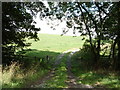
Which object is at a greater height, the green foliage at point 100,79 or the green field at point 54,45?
the green foliage at point 100,79

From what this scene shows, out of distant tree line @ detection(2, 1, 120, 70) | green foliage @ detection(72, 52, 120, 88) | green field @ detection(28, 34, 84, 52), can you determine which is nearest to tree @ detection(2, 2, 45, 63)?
distant tree line @ detection(2, 1, 120, 70)

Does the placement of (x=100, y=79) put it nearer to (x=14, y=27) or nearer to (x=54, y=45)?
(x=14, y=27)

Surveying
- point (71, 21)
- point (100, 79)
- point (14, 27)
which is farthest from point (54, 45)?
point (100, 79)

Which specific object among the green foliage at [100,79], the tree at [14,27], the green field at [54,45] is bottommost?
the green field at [54,45]

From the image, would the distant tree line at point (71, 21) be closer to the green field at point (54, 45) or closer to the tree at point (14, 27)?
the tree at point (14, 27)

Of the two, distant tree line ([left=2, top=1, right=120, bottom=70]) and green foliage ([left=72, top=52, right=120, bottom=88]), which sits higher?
distant tree line ([left=2, top=1, right=120, bottom=70])

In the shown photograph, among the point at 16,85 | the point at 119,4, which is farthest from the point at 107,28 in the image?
the point at 16,85

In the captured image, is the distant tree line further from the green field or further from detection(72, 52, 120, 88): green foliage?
the green field

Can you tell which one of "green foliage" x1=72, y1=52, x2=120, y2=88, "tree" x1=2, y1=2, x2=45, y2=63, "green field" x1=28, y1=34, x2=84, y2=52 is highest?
"tree" x1=2, y1=2, x2=45, y2=63

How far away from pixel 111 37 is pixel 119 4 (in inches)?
134

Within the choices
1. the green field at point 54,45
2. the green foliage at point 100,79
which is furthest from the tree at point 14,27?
the green field at point 54,45

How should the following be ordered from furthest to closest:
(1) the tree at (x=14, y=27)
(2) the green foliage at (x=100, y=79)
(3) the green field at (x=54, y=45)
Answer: (3) the green field at (x=54, y=45), (1) the tree at (x=14, y=27), (2) the green foliage at (x=100, y=79)

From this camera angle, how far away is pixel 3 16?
16.6 m

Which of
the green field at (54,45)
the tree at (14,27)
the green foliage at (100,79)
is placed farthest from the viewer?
the green field at (54,45)
